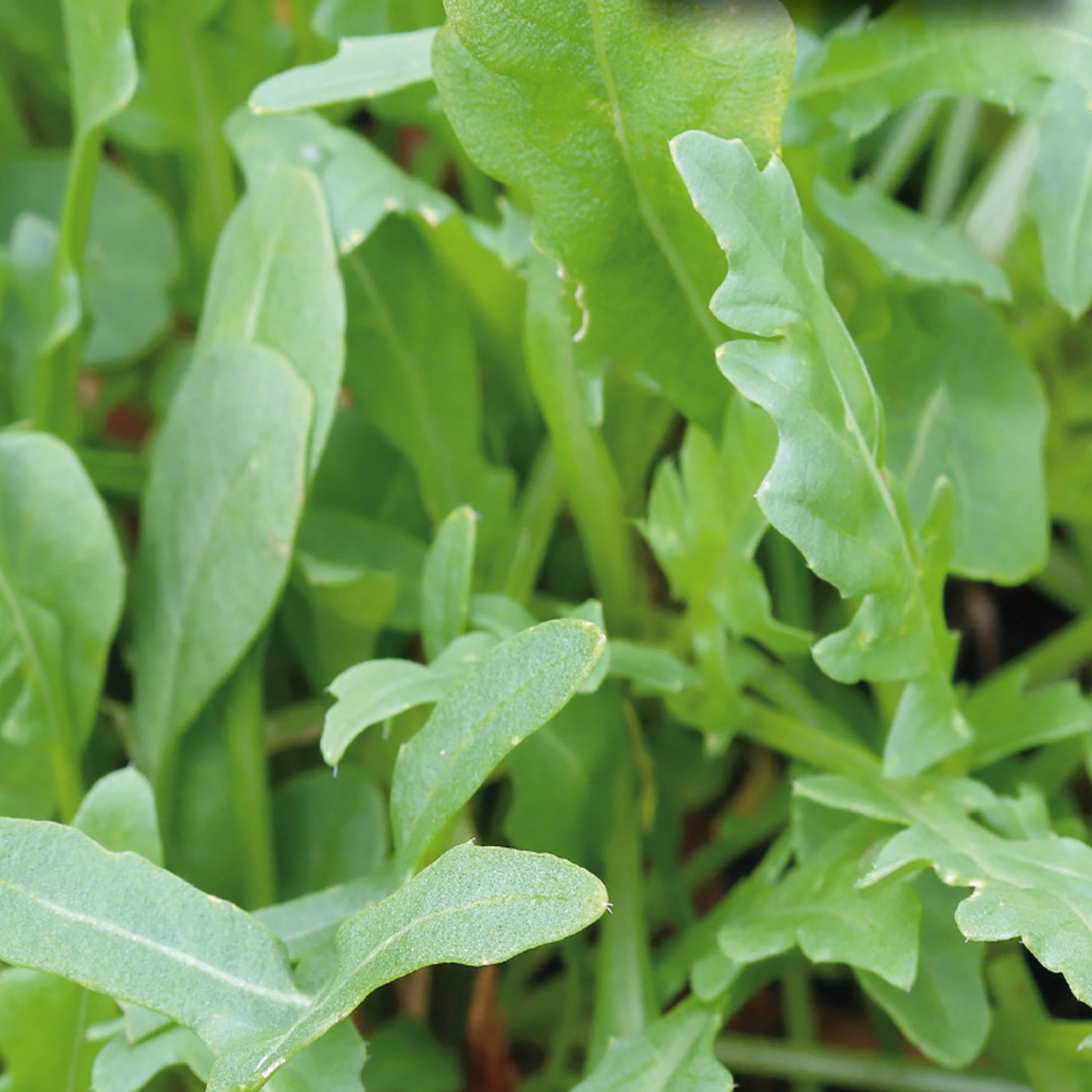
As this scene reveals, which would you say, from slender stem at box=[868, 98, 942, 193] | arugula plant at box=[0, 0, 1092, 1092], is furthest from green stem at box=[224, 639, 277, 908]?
slender stem at box=[868, 98, 942, 193]

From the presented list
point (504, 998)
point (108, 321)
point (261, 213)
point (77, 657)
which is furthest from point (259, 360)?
point (504, 998)

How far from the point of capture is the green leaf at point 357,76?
59 centimetres

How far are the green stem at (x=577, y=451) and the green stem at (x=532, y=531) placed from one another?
3 cm

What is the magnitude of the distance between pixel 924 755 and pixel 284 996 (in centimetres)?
29

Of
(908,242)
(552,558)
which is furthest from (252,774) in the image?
(908,242)

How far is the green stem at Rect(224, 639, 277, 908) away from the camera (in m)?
0.65

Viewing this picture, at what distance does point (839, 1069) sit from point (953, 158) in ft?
1.97

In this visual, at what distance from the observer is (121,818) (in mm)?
537

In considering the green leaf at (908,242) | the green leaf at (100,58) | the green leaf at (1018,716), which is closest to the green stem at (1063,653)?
the green leaf at (1018,716)

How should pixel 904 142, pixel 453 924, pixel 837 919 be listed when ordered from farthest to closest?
pixel 904 142
pixel 837 919
pixel 453 924

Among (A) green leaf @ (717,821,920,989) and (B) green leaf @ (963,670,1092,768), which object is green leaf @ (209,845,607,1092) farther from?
(B) green leaf @ (963,670,1092,768)

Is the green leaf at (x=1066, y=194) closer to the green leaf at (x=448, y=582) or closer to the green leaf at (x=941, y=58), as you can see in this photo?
the green leaf at (x=941, y=58)

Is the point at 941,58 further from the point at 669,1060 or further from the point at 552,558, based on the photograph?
the point at 669,1060

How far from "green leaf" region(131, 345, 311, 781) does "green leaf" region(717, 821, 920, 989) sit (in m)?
0.28
